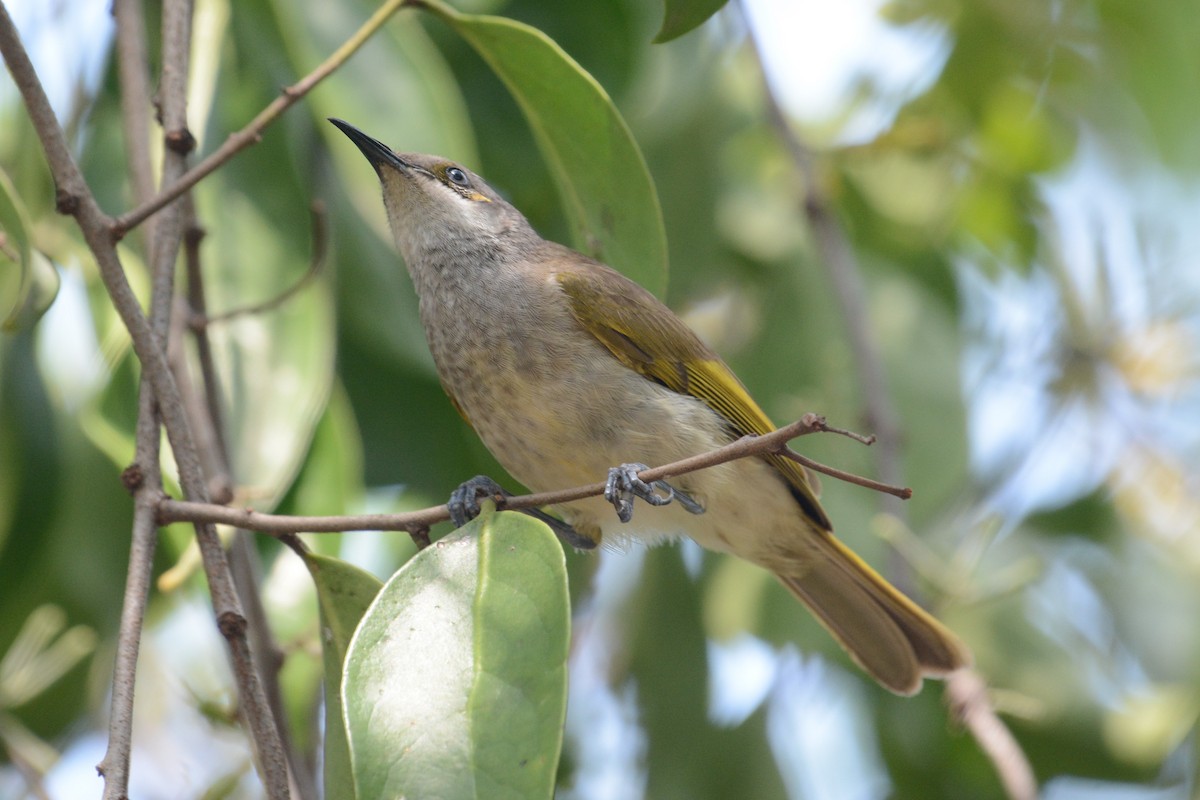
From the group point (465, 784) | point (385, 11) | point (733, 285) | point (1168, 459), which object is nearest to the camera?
point (465, 784)

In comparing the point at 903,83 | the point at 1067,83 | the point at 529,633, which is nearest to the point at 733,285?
the point at 903,83

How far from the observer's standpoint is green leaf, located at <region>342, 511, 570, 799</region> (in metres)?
1.73

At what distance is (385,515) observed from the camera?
200 centimetres

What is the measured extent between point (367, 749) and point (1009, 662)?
2.74 m

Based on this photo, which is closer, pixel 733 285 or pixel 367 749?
pixel 367 749

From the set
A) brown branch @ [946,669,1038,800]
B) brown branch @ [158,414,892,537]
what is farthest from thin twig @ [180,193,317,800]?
brown branch @ [946,669,1038,800]

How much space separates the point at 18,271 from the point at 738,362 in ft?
7.60

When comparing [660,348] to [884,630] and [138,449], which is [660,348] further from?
[138,449]

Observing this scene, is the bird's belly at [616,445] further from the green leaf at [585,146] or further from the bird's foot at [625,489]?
the green leaf at [585,146]

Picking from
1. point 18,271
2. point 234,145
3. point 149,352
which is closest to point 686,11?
point 234,145

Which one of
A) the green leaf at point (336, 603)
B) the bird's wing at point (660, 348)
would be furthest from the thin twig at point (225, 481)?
the bird's wing at point (660, 348)

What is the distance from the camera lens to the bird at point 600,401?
9.99 feet

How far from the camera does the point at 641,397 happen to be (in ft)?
10.2

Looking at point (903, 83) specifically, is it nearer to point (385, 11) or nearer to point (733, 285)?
point (733, 285)
